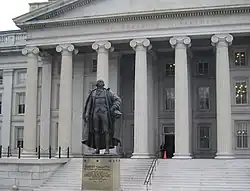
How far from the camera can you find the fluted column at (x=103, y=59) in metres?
36.3

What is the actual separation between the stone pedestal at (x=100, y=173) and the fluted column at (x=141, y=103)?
58.3ft

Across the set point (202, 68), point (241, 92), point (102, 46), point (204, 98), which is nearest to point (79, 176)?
point (102, 46)

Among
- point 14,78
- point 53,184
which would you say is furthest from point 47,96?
point 53,184

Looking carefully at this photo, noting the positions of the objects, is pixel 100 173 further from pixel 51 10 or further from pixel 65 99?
pixel 51 10

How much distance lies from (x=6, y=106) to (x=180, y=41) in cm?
2156

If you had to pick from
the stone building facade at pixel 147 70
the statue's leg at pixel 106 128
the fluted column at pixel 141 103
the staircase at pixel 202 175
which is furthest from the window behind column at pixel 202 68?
the statue's leg at pixel 106 128

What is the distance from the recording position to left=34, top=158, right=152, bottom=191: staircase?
26.3 meters

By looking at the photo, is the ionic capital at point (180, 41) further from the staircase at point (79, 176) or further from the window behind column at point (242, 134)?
the staircase at point (79, 176)

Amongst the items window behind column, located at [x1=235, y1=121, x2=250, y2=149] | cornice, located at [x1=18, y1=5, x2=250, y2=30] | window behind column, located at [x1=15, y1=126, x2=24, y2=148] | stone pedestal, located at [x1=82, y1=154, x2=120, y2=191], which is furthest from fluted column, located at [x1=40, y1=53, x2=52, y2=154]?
stone pedestal, located at [x1=82, y1=154, x2=120, y2=191]

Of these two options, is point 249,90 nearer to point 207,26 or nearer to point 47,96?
point 207,26

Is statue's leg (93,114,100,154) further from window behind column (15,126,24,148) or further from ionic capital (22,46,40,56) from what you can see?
window behind column (15,126,24,148)

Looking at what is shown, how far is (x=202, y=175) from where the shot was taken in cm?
2781

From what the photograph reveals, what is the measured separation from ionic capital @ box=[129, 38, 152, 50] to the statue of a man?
62.9 feet

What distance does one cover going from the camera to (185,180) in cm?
2700
